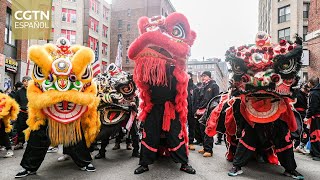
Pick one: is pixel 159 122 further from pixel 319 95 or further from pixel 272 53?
pixel 319 95

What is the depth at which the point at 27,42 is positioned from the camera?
15.3m

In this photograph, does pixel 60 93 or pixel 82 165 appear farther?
pixel 82 165

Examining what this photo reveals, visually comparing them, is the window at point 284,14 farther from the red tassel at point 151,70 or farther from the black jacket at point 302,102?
the red tassel at point 151,70

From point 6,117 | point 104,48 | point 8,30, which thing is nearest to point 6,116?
point 6,117

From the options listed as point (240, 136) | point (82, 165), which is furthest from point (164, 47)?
point (82, 165)

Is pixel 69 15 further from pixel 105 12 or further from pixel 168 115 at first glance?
pixel 168 115

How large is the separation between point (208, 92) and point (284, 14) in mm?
21561

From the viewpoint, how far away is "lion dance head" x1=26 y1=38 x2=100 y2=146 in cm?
368

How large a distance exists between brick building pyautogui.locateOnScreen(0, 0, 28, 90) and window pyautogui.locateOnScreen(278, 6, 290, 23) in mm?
20353

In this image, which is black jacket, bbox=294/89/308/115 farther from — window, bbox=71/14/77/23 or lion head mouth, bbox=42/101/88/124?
window, bbox=71/14/77/23

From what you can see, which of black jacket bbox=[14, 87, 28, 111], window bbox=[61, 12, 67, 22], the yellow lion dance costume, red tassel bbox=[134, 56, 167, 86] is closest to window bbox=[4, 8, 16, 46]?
black jacket bbox=[14, 87, 28, 111]

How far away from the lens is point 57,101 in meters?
3.64

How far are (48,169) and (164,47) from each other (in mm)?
2454

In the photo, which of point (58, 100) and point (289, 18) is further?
point (289, 18)
